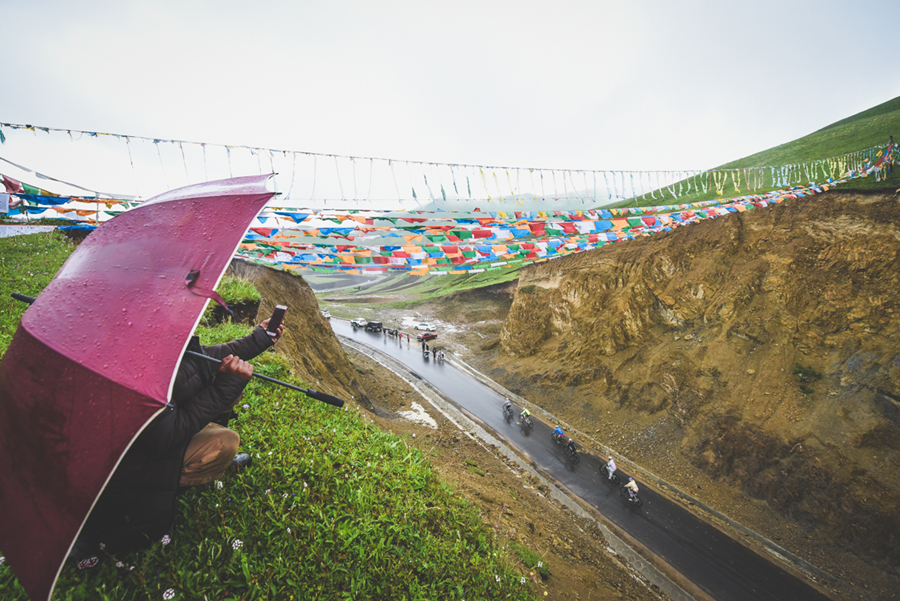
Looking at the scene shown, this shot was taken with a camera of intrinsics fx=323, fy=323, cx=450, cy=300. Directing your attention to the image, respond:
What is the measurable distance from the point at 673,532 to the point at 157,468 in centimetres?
1357

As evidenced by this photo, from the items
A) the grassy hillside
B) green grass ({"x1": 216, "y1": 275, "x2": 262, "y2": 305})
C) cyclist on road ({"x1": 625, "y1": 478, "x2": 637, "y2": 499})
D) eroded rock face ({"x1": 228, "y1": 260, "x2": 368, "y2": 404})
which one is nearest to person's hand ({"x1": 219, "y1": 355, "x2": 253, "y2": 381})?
green grass ({"x1": 216, "y1": 275, "x2": 262, "y2": 305})

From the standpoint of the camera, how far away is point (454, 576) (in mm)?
3688

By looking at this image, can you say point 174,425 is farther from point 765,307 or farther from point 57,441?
point 765,307

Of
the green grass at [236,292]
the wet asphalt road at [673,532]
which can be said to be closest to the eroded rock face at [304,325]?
the green grass at [236,292]

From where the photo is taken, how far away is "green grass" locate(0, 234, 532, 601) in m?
2.77

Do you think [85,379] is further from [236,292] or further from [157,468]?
[236,292]

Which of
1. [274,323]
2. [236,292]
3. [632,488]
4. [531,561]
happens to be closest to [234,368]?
[274,323]

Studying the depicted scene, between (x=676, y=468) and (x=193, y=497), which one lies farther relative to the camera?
(x=676, y=468)

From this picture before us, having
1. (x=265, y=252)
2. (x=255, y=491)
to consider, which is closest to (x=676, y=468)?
(x=255, y=491)

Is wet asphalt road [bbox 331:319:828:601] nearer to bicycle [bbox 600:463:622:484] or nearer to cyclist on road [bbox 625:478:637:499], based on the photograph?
bicycle [bbox 600:463:622:484]

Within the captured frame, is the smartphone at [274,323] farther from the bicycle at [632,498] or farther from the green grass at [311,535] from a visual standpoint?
the bicycle at [632,498]

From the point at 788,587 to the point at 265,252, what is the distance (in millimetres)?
18996

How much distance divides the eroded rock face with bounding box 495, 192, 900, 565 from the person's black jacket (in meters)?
16.8

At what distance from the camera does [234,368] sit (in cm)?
236
